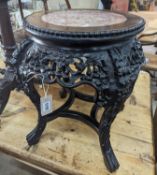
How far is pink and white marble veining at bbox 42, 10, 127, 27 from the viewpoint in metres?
0.57

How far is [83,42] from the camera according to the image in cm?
50

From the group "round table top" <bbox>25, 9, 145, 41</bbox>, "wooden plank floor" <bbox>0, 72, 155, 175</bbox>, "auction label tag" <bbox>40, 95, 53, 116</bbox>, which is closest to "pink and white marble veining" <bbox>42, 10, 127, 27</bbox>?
"round table top" <bbox>25, 9, 145, 41</bbox>

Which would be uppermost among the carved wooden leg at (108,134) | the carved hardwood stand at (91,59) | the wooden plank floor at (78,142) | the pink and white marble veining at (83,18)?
the pink and white marble veining at (83,18)

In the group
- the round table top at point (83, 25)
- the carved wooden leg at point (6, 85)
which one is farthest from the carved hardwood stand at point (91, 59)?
the carved wooden leg at point (6, 85)

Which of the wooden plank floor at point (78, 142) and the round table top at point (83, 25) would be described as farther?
the wooden plank floor at point (78, 142)

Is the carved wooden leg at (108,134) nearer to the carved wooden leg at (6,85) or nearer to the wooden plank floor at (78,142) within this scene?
the wooden plank floor at (78,142)

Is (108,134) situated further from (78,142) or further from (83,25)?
(83,25)

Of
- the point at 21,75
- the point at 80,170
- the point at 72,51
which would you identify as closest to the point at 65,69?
the point at 72,51

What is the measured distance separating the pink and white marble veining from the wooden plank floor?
364 mm

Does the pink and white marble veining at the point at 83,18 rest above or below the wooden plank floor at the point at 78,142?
above

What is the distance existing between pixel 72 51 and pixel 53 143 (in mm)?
329

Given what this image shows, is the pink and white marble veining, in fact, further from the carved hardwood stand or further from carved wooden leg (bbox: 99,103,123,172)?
carved wooden leg (bbox: 99,103,123,172)

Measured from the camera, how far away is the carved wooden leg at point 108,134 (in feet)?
1.91

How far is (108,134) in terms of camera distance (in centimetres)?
63
